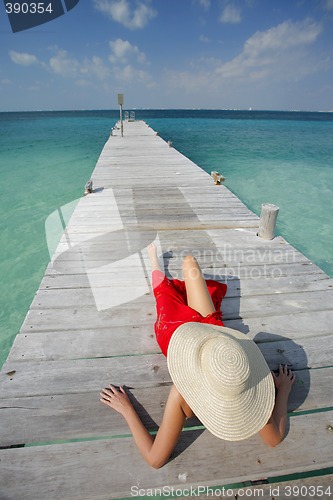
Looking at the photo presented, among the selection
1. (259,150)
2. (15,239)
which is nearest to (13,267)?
(15,239)

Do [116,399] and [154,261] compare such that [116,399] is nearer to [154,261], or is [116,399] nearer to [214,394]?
[214,394]

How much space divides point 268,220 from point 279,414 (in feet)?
10.8

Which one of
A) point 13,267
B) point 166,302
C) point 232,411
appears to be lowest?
point 13,267

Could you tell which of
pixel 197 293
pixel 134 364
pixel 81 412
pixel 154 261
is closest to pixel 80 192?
pixel 154 261

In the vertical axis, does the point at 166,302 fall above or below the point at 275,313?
above

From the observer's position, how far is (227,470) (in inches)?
67.9

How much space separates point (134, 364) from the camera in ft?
7.92

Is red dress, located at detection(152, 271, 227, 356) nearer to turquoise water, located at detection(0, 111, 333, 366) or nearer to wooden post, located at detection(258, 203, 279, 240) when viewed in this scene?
wooden post, located at detection(258, 203, 279, 240)

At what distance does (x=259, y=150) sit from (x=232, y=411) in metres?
23.5

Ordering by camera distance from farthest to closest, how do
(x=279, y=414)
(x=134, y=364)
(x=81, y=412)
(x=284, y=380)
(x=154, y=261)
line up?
(x=154, y=261) → (x=134, y=364) → (x=284, y=380) → (x=81, y=412) → (x=279, y=414)

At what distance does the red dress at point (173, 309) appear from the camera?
7.50ft

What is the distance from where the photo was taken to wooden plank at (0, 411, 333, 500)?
1616 millimetres

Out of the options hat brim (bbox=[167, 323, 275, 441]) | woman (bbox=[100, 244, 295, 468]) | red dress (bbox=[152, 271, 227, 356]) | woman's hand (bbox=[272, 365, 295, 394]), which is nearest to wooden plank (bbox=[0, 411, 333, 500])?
woman (bbox=[100, 244, 295, 468])

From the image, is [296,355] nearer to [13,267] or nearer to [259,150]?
[13,267]
